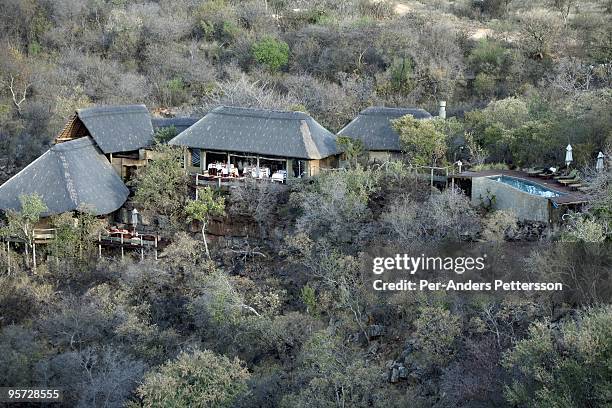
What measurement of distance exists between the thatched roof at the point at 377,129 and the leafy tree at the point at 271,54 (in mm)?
12351

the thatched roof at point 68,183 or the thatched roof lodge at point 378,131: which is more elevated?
the thatched roof lodge at point 378,131

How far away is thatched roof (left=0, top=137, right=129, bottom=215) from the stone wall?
1058cm

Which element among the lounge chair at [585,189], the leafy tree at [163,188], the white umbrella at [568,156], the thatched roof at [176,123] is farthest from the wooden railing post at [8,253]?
the white umbrella at [568,156]

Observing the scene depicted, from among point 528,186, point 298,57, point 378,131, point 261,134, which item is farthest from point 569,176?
point 298,57

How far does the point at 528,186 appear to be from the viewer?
2355 centimetres

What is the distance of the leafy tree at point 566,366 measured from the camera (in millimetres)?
14875

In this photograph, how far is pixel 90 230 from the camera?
83.2 feet

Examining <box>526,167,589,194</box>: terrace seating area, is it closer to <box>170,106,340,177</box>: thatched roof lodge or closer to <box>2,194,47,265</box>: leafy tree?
<box>170,106,340,177</box>: thatched roof lodge

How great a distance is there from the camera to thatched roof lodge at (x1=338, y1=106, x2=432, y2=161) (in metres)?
27.0

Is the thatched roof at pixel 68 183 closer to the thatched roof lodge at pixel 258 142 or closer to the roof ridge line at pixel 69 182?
the roof ridge line at pixel 69 182

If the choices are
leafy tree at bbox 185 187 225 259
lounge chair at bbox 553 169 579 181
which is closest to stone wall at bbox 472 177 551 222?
lounge chair at bbox 553 169 579 181

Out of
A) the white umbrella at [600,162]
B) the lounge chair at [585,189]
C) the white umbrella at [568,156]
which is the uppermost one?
the white umbrella at [600,162]

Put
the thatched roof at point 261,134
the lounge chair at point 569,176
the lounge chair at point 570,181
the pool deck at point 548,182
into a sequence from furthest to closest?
the thatched roof at point 261,134, the lounge chair at point 569,176, the lounge chair at point 570,181, the pool deck at point 548,182

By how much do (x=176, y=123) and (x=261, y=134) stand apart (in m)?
4.01
